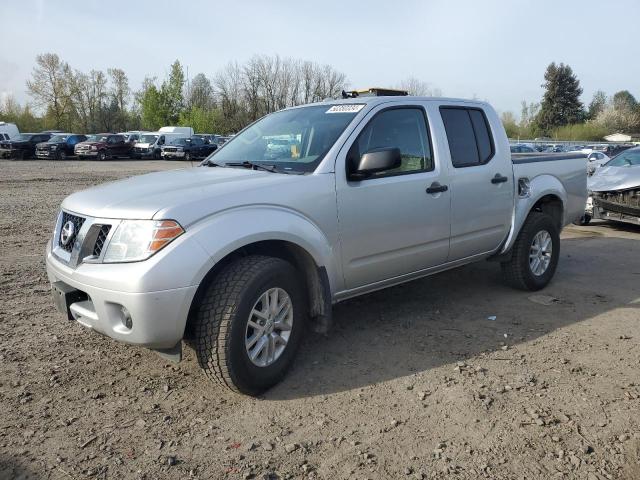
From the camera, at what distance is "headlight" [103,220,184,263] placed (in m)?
2.91

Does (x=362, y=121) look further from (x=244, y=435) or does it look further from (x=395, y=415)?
(x=244, y=435)

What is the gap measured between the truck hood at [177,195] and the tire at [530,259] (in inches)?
110

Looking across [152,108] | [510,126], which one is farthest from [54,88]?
[510,126]

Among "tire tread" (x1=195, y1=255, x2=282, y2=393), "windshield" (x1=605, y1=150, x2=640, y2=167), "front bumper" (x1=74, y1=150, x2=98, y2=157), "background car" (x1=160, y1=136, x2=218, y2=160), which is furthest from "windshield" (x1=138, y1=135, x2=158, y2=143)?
"tire tread" (x1=195, y1=255, x2=282, y2=393)

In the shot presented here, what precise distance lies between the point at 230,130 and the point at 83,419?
58.7m

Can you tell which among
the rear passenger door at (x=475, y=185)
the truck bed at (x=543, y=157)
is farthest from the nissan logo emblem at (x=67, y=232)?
the truck bed at (x=543, y=157)

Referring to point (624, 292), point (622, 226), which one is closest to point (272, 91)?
point (622, 226)

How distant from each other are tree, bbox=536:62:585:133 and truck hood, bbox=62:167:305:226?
78.6m

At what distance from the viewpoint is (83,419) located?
10.1ft

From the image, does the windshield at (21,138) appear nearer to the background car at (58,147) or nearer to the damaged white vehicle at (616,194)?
the background car at (58,147)

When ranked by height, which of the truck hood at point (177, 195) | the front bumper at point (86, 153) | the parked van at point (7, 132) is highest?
the parked van at point (7, 132)

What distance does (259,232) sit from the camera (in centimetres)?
322

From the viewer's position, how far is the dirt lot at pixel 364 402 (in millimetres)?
2693

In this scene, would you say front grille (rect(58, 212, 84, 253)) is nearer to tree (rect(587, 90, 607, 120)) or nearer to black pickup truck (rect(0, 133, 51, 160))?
black pickup truck (rect(0, 133, 51, 160))
